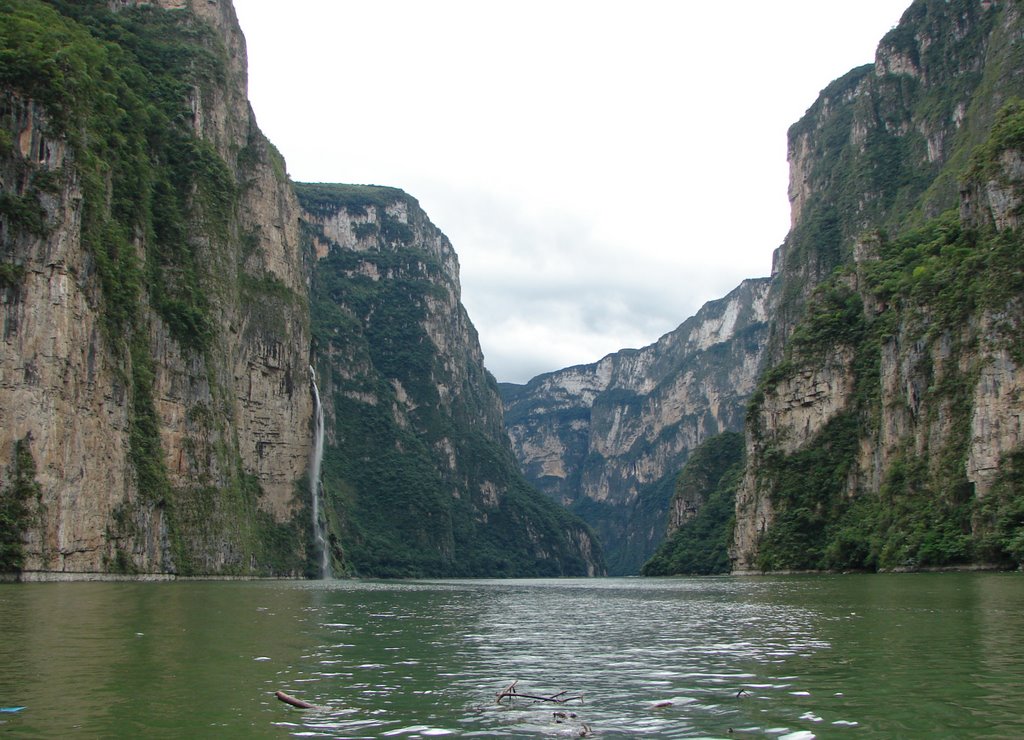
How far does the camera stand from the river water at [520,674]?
1395cm

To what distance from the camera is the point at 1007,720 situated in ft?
44.5

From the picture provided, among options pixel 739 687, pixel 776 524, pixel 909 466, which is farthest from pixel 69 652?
pixel 776 524

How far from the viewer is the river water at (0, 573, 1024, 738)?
13945 millimetres

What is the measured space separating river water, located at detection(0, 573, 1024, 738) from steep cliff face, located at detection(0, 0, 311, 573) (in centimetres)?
3366

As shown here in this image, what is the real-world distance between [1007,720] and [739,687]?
4901 millimetres

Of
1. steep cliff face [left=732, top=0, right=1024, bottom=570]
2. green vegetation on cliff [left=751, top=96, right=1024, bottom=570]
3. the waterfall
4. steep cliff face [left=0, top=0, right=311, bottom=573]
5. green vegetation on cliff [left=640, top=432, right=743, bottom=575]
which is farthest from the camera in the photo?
green vegetation on cliff [left=640, top=432, right=743, bottom=575]

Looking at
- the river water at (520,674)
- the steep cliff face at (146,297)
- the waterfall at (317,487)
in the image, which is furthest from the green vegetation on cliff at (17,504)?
the waterfall at (317,487)

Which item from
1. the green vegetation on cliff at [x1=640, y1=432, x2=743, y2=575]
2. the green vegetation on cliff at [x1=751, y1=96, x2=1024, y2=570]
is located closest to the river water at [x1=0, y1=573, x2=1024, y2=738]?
the green vegetation on cliff at [x1=751, y1=96, x2=1024, y2=570]

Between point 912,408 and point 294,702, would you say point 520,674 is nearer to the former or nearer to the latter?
point 294,702

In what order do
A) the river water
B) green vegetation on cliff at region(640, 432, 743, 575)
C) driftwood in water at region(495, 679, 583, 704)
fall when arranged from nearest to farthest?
the river water
driftwood in water at region(495, 679, 583, 704)
green vegetation on cliff at region(640, 432, 743, 575)

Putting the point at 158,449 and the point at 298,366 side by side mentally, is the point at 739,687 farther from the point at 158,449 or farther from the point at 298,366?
the point at 298,366

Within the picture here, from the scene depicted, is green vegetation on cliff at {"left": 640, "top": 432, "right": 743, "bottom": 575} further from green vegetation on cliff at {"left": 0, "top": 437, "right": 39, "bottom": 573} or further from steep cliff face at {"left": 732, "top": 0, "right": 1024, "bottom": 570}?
green vegetation on cliff at {"left": 0, "top": 437, "right": 39, "bottom": 573}

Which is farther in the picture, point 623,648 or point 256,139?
point 256,139

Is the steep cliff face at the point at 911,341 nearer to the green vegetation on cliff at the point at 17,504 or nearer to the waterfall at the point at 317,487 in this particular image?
the waterfall at the point at 317,487
